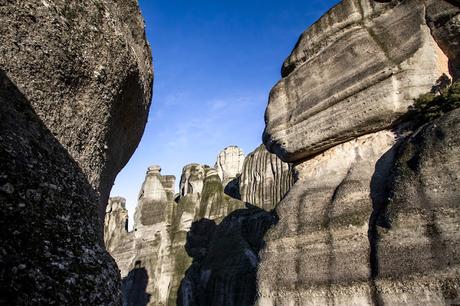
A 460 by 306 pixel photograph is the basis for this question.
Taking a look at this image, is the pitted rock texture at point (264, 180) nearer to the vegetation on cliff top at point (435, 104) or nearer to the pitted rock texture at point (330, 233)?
the pitted rock texture at point (330, 233)

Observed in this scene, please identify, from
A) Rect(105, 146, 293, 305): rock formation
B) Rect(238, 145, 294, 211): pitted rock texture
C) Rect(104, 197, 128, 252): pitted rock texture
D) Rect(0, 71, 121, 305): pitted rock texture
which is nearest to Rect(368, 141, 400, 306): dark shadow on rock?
Rect(0, 71, 121, 305): pitted rock texture

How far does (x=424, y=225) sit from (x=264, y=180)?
28452 millimetres

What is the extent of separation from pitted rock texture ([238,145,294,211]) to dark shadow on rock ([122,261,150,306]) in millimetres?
11426

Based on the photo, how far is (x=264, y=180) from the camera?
115 ft

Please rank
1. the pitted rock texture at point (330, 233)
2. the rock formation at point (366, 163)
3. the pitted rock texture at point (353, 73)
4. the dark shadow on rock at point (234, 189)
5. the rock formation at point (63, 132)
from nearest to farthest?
1. the rock formation at point (63, 132)
2. the rock formation at point (366, 163)
3. the pitted rock texture at point (330, 233)
4. the pitted rock texture at point (353, 73)
5. the dark shadow on rock at point (234, 189)

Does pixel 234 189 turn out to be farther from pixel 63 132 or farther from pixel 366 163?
pixel 63 132

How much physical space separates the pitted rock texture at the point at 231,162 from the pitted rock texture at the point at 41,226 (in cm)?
4703

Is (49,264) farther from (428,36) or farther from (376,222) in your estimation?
(428,36)

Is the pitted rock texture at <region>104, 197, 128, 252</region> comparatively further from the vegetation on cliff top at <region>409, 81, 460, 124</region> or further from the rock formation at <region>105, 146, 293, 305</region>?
the vegetation on cliff top at <region>409, 81, 460, 124</region>

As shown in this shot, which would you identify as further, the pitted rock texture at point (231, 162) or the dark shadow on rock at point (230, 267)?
the pitted rock texture at point (231, 162)

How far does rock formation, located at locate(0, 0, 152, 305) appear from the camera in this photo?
252cm

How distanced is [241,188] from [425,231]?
30983mm

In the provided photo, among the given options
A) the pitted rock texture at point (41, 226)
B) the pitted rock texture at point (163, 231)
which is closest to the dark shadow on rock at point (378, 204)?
the pitted rock texture at point (41, 226)

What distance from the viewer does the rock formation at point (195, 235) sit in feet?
76.4
